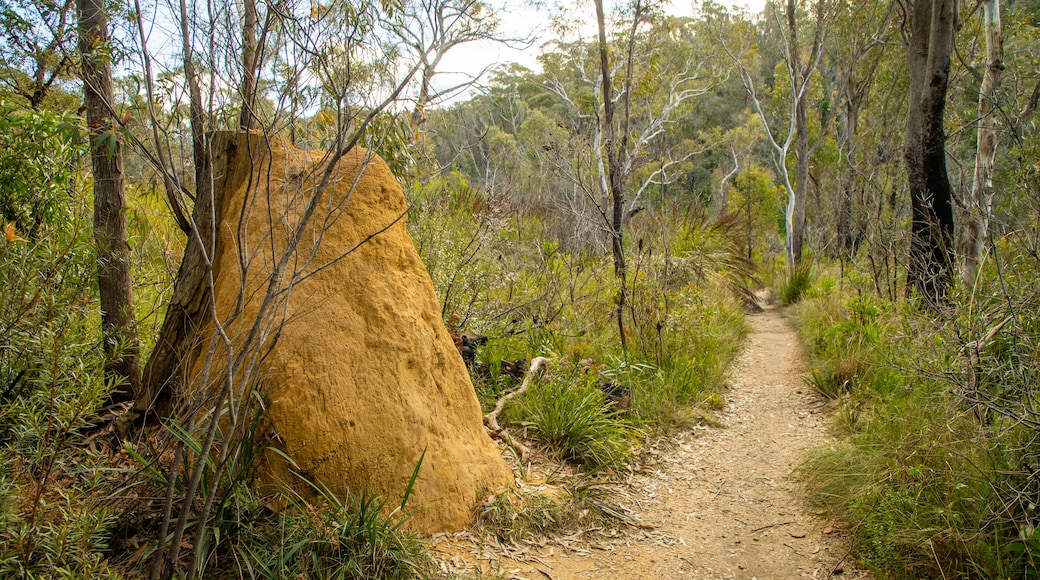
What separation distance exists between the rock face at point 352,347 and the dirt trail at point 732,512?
2.48 feet

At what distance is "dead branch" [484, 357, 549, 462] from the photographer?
4.75 meters

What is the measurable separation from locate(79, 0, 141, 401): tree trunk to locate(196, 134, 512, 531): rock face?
19.4 inches

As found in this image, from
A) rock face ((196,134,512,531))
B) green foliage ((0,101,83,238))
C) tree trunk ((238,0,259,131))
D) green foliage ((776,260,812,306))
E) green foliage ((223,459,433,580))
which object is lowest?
green foliage ((776,260,812,306))

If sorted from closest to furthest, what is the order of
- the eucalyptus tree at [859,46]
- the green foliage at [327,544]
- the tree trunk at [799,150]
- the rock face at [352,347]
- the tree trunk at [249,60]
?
the tree trunk at [249,60] → the green foliage at [327,544] → the rock face at [352,347] → the tree trunk at [799,150] → the eucalyptus tree at [859,46]

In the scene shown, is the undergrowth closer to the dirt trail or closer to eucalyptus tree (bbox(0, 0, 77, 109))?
the dirt trail

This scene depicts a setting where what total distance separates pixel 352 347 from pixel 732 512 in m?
3.07

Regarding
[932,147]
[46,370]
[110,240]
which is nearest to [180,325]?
[110,240]

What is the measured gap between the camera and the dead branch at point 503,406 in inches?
187

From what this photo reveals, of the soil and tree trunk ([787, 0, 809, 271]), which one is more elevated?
tree trunk ([787, 0, 809, 271])

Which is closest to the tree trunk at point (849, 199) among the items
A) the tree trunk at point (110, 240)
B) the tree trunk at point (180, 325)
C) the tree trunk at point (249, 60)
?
the tree trunk at point (249, 60)

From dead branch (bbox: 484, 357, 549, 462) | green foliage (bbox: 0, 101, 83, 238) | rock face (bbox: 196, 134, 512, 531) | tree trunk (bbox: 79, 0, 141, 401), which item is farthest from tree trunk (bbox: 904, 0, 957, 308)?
green foliage (bbox: 0, 101, 83, 238)

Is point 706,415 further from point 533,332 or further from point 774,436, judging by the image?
point 533,332

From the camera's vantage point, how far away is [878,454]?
4293 millimetres

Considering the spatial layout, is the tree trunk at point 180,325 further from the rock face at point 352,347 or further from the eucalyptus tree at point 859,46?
the eucalyptus tree at point 859,46
